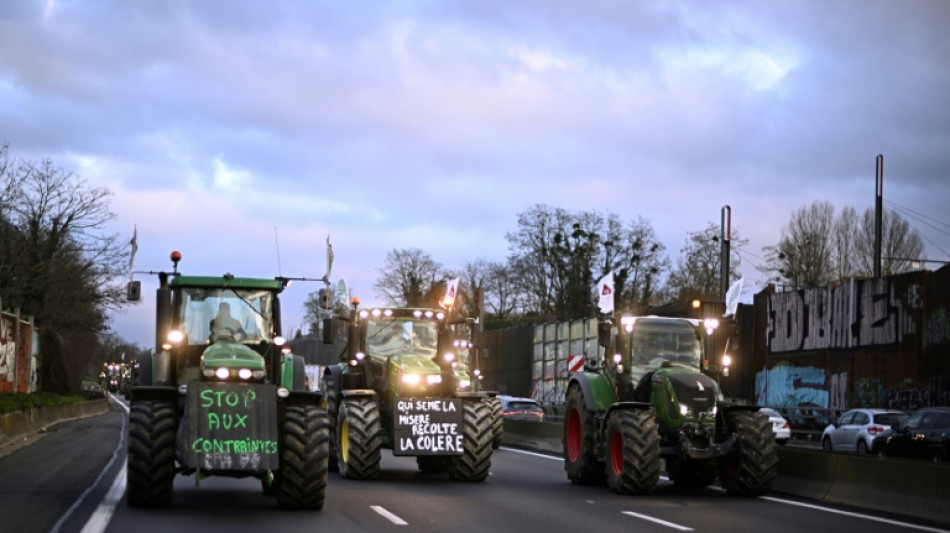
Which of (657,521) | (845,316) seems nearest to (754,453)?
(657,521)

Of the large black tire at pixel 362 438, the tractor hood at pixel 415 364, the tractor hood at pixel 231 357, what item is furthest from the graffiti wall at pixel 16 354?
the tractor hood at pixel 231 357

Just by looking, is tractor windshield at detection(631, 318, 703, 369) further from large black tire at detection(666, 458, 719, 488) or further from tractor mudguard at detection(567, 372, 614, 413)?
large black tire at detection(666, 458, 719, 488)

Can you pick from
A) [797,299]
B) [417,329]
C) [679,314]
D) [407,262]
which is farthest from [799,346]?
[407,262]

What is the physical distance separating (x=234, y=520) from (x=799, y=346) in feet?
127

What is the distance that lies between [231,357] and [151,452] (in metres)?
1.58

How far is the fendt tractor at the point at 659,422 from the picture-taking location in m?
18.5

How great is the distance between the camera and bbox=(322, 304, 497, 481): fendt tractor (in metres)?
20.7

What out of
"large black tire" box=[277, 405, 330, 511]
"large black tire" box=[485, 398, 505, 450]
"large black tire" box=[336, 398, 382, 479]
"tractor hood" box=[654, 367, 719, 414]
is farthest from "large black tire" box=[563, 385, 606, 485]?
"large black tire" box=[277, 405, 330, 511]

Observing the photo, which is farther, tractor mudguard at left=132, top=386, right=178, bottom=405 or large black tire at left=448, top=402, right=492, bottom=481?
large black tire at left=448, top=402, right=492, bottom=481

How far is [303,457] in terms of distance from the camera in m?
15.2

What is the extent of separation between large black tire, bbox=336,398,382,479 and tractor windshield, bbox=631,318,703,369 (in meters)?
4.30

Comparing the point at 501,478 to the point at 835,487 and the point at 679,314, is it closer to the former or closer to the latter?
the point at 835,487

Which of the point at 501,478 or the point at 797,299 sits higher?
the point at 797,299

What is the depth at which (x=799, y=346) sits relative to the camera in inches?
1965
